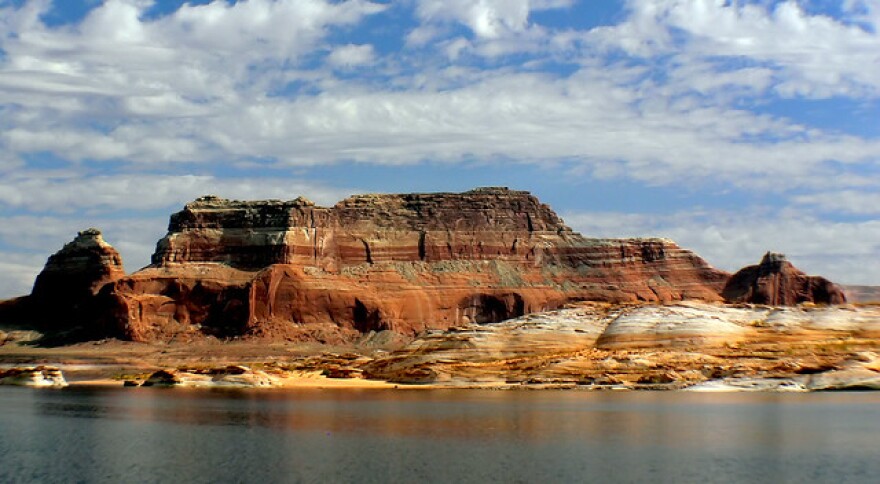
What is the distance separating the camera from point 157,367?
144 metres

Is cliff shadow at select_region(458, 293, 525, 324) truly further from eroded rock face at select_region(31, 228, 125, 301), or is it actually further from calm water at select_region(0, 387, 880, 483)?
calm water at select_region(0, 387, 880, 483)

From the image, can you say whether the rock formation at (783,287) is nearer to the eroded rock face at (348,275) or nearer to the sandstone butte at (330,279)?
the sandstone butte at (330,279)

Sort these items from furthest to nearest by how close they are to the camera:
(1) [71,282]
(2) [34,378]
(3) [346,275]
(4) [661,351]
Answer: (3) [346,275] → (1) [71,282] → (2) [34,378] → (4) [661,351]

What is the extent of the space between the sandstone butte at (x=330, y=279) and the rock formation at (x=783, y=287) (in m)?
0.25

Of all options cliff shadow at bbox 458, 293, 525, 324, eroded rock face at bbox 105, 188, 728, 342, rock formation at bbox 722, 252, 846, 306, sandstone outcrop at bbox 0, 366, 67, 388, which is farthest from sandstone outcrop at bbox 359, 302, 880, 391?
rock formation at bbox 722, 252, 846, 306

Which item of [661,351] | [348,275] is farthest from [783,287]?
[661,351]

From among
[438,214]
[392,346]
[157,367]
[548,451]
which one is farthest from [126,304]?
[548,451]

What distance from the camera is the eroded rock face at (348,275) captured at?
6668 inches

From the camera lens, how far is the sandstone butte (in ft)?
554

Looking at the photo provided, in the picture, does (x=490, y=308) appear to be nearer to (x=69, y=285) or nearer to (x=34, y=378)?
(x=69, y=285)

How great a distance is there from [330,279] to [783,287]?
8022 centimetres

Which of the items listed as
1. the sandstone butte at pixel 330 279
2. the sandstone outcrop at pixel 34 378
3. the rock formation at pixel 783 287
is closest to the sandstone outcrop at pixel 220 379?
the sandstone outcrop at pixel 34 378

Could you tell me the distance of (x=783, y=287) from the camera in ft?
643

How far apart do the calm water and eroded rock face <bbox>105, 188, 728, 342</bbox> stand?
271 ft
